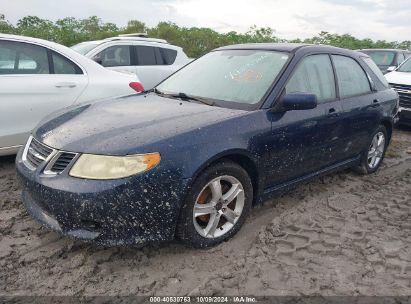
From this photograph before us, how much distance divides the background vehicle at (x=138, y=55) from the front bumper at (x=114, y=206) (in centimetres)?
553

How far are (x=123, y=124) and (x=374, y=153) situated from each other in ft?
11.6

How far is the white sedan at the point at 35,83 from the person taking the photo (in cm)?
447

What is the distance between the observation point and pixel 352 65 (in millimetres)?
4691

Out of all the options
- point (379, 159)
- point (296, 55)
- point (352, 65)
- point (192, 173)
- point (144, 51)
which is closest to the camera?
point (192, 173)

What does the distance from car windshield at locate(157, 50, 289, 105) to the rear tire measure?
1924 millimetres

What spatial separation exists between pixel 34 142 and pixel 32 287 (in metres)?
1.17

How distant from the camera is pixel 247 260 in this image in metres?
3.06

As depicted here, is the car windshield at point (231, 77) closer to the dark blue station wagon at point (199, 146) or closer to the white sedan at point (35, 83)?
the dark blue station wagon at point (199, 146)

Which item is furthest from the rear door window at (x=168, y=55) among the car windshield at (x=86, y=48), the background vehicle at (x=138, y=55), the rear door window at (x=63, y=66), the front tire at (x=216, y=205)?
the front tire at (x=216, y=205)

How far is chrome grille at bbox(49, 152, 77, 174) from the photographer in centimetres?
280

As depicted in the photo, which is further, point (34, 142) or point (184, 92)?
point (184, 92)

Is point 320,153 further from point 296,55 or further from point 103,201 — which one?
point 103,201

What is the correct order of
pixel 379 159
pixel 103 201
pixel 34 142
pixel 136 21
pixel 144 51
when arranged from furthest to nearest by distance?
pixel 136 21
pixel 144 51
pixel 379 159
pixel 34 142
pixel 103 201

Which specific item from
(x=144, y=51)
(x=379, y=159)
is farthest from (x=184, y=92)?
(x=144, y=51)
